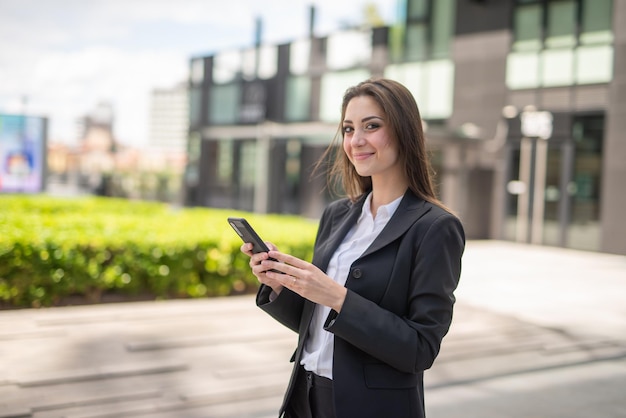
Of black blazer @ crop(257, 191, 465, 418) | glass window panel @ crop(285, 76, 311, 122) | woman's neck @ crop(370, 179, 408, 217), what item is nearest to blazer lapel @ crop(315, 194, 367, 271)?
woman's neck @ crop(370, 179, 408, 217)

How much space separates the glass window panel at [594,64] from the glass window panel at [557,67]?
8.4 inches

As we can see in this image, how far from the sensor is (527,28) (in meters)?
17.7

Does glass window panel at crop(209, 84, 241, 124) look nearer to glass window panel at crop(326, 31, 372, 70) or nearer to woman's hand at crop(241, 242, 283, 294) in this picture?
glass window panel at crop(326, 31, 372, 70)

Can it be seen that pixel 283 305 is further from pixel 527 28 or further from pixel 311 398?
pixel 527 28

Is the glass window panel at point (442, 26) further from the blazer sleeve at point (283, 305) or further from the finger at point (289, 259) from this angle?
the finger at point (289, 259)

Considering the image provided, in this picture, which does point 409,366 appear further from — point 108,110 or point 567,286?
point 108,110

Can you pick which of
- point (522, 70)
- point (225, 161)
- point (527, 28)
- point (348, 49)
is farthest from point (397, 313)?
point (225, 161)

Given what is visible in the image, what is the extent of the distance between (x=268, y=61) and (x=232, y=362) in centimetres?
2288

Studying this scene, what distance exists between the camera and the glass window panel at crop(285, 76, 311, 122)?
82.4ft

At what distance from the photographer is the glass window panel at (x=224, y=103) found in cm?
2823

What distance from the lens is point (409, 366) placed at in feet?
5.84

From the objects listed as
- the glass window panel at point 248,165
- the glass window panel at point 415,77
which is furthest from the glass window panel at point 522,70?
the glass window panel at point 248,165

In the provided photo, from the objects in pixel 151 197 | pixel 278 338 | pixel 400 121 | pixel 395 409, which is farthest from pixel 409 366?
pixel 151 197

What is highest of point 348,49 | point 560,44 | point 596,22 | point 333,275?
point 348,49
